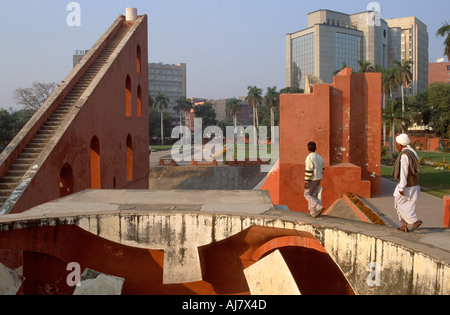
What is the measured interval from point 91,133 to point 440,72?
4059 inches

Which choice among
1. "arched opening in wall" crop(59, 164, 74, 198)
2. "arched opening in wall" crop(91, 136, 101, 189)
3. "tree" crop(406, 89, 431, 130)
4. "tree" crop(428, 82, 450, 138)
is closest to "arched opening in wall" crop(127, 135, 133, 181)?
"arched opening in wall" crop(91, 136, 101, 189)

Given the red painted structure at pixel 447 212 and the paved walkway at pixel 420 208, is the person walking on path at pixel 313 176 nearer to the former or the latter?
the red painted structure at pixel 447 212

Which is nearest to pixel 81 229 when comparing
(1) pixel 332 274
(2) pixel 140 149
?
(1) pixel 332 274

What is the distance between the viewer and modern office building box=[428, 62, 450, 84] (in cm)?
9710

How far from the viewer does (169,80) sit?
12962cm

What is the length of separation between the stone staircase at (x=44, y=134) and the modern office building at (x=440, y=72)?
3882 inches

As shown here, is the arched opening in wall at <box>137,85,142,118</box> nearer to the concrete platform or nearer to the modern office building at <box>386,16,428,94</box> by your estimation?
the concrete platform

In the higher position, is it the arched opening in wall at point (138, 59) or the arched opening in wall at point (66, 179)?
the arched opening in wall at point (138, 59)

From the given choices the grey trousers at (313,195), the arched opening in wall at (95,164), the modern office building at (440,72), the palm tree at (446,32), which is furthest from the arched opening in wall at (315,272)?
the modern office building at (440,72)

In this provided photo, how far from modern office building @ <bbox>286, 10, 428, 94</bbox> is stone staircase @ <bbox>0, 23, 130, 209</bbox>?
69849 mm

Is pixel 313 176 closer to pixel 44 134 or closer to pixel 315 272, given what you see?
pixel 315 272

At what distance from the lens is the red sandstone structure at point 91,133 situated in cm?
962

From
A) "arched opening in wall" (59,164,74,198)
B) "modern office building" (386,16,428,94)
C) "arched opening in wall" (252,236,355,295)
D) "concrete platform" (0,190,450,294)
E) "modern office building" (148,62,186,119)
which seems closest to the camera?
"concrete platform" (0,190,450,294)

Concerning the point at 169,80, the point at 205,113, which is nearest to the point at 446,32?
the point at 205,113
